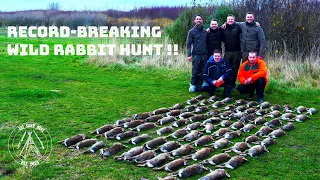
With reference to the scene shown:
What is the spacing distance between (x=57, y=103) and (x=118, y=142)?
325 cm

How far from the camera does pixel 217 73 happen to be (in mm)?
10336

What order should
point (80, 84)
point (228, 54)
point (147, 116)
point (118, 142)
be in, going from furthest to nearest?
point (80, 84) → point (228, 54) → point (147, 116) → point (118, 142)

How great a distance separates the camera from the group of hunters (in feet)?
32.8

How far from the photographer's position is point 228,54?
421 inches

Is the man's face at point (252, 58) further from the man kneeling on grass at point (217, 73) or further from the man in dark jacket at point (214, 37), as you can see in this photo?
the man in dark jacket at point (214, 37)

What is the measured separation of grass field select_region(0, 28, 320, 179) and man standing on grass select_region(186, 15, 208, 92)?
22.4 inches

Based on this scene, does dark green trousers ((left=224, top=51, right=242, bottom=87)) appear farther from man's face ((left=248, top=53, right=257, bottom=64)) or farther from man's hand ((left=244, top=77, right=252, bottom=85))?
man's face ((left=248, top=53, right=257, bottom=64))

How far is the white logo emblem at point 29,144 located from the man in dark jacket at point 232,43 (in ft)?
16.7

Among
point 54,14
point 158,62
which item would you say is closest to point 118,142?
point 158,62

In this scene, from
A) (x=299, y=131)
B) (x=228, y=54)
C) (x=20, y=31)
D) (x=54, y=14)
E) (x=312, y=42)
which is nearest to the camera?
(x=299, y=131)

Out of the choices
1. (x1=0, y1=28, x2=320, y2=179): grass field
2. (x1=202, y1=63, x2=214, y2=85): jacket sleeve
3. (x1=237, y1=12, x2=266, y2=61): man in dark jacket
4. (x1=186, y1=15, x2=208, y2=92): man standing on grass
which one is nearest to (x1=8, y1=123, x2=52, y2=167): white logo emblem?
(x1=0, y1=28, x2=320, y2=179): grass field

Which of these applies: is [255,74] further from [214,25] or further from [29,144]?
[29,144]

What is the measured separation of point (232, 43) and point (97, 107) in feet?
12.0

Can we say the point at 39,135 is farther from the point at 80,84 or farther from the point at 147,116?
the point at 80,84
